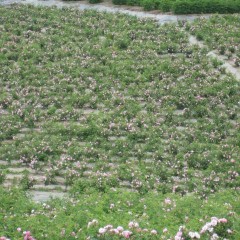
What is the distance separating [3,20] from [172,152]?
30.6ft

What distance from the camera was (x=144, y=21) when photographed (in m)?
15.7

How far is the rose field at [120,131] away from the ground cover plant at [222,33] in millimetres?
30

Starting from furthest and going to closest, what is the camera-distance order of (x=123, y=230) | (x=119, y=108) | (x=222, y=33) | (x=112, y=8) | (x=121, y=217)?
1. (x=112, y=8)
2. (x=222, y=33)
3. (x=119, y=108)
4. (x=121, y=217)
5. (x=123, y=230)

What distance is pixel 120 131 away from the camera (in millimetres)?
9680

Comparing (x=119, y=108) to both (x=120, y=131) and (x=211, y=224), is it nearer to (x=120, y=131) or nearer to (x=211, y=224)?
(x=120, y=131)

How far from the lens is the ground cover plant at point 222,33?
13.1m

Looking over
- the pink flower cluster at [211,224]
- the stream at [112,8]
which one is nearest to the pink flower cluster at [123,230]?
the pink flower cluster at [211,224]

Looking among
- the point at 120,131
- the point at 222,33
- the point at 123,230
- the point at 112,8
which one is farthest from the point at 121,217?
the point at 112,8

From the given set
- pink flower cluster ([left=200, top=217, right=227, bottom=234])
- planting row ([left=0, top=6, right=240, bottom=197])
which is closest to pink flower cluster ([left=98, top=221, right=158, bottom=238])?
pink flower cluster ([left=200, top=217, right=227, bottom=234])

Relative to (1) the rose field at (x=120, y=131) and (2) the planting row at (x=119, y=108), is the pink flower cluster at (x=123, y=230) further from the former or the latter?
(2) the planting row at (x=119, y=108)

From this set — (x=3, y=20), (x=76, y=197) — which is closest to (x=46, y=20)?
(x=3, y=20)

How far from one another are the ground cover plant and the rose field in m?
0.03

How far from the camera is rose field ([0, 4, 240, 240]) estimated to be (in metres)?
6.30

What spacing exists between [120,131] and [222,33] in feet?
18.9
